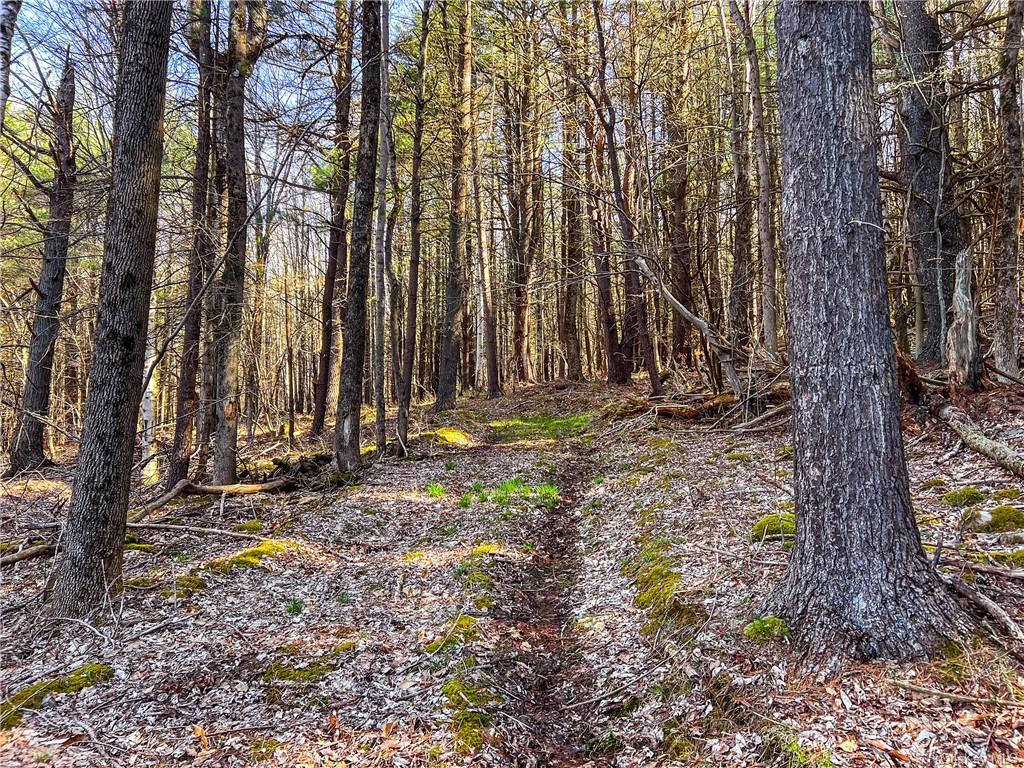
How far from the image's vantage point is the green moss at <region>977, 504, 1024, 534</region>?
4496 millimetres

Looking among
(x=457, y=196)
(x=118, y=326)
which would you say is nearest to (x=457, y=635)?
(x=118, y=326)

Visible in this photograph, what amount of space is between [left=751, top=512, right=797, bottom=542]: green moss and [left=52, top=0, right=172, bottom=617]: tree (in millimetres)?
5702

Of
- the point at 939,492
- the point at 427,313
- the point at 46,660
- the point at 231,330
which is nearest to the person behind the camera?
the point at 46,660

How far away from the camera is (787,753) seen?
297 centimetres

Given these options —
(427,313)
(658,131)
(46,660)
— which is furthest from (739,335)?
(427,313)

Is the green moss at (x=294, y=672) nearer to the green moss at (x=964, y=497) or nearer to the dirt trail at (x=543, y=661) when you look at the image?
the dirt trail at (x=543, y=661)

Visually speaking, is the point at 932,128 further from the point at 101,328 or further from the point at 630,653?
the point at 101,328

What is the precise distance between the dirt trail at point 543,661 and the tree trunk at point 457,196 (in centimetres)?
1137

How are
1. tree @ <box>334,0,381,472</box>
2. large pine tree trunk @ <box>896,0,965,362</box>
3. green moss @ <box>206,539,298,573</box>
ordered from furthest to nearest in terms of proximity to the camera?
tree @ <box>334,0,381,472</box> → large pine tree trunk @ <box>896,0,965,362</box> → green moss @ <box>206,539,298,573</box>

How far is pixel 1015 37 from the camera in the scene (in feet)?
23.7

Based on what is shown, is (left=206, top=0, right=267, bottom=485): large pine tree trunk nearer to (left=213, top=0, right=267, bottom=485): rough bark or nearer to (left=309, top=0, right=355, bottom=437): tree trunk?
(left=213, top=0, right=267, bottom=485): rough bark

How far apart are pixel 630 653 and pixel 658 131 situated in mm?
16123

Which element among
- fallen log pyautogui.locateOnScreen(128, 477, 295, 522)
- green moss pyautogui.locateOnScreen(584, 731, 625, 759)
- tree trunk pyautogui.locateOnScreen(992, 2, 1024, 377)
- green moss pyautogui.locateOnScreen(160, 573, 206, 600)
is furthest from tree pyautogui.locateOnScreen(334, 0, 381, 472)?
tree trunk pyautogui.locateOnScreen(992, 2, 1024, 377)

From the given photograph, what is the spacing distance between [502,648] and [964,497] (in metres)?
4.34
